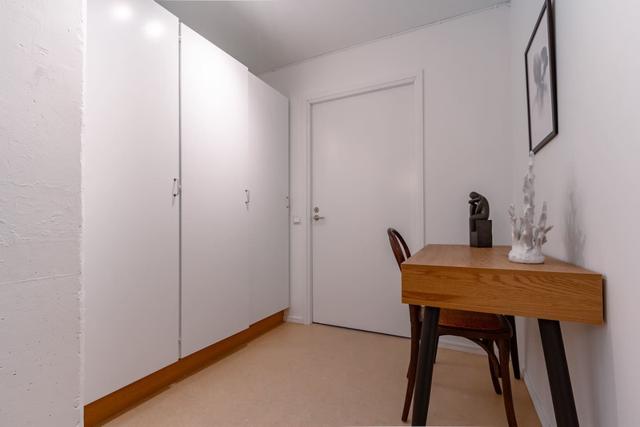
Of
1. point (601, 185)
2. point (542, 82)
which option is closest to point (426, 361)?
point (601, 185)

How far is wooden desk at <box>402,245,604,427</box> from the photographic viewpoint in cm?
82

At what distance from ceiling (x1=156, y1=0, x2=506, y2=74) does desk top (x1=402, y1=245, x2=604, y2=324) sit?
1.95 meters

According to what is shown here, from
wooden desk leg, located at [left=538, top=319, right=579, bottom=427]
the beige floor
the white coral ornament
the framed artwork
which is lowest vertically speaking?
the beige floor

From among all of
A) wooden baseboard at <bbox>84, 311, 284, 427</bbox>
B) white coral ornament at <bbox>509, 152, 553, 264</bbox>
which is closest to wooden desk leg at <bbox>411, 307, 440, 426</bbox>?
white coral ornament at <bbox>509, 152, 553, 264</bbox>

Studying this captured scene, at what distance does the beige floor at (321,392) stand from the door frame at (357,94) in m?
0.65

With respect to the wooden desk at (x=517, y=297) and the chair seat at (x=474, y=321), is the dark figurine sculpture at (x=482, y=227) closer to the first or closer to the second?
the chair seat at (x=474, y=321)

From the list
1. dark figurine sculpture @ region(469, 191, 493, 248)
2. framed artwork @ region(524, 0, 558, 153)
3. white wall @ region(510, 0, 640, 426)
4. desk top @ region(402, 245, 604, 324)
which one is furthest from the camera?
dark figurine sculpture @ region(469, 191, 493, 248)

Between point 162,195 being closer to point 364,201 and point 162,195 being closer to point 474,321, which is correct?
point 364,201

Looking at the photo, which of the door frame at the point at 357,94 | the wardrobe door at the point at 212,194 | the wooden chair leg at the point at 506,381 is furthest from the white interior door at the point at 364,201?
the wooden chair leg at the point at 506,381

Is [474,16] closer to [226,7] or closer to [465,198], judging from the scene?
[465,198]

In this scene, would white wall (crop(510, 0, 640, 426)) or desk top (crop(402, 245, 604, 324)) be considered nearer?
white wall (crop(510, 0, 640, 426))

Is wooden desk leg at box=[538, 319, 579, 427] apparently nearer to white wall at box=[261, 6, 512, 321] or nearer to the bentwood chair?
the bentwood chair

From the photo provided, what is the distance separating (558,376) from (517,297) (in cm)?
25

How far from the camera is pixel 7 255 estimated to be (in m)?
0.85
